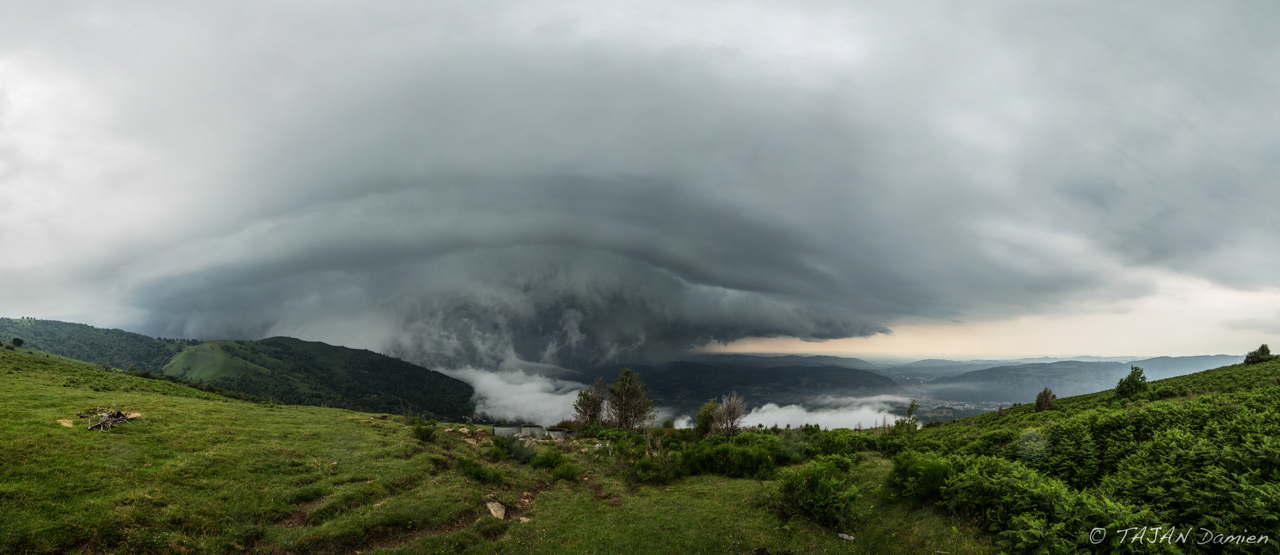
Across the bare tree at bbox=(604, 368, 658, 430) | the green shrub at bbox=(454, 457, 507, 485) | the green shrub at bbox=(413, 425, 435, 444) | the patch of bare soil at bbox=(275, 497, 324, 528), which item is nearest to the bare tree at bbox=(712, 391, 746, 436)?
the bare tree at bbox=(604, 368, 658, 430)

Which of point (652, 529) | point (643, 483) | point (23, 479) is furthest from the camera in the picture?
point (643, 483)

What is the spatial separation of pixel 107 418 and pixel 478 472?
16388mm

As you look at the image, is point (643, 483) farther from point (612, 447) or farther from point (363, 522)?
point (363, 522)

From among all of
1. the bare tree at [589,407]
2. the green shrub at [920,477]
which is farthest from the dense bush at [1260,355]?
the bare tree at [589,407]

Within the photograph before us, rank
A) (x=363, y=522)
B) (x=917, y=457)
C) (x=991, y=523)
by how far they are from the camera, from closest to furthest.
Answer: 1. (x=991, y=523)
2. (x=363, y=522)
3. (x=917, y=457)

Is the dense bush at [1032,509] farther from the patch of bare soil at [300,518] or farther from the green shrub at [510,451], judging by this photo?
the green shrub at [510,451]

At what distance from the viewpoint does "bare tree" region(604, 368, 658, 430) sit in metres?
65.3

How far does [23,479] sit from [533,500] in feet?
55.2

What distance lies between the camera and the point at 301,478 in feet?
61.7

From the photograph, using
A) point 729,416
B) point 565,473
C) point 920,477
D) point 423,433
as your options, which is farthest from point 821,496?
point 729,416

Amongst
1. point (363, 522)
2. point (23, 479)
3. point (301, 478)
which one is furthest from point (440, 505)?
point (23, 479)

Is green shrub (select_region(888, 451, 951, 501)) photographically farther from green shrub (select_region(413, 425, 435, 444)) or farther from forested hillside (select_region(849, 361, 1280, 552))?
green shrub (select_region(413, 425, 435, 444))

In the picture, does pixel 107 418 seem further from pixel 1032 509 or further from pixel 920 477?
pixel 1032 509

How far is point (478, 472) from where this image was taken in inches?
890
